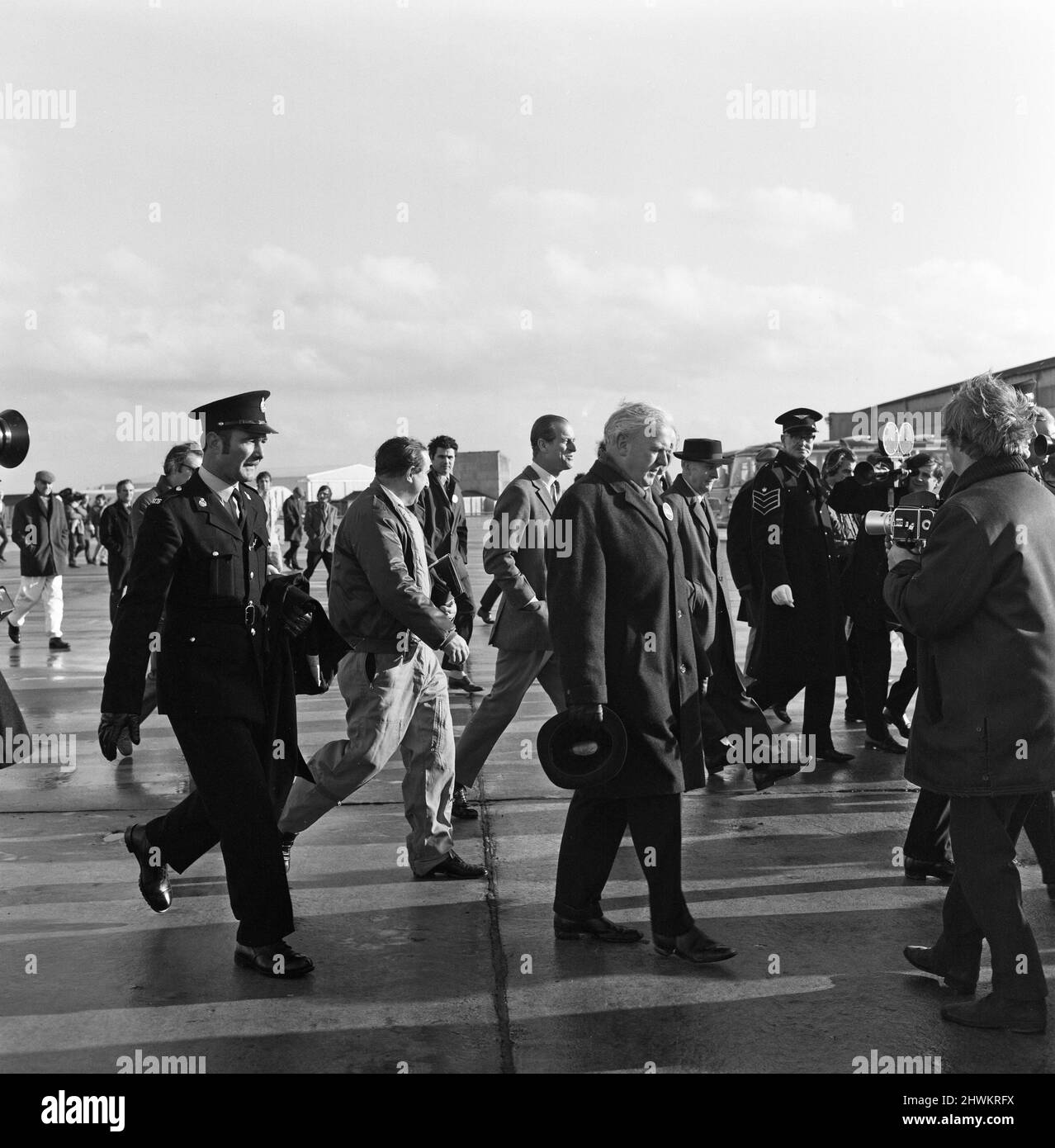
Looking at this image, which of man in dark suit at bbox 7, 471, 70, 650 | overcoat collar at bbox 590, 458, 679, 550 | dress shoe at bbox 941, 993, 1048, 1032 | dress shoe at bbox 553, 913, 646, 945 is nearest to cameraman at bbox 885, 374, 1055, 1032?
dress shoe at bbox 941, 993, 1048, 1032

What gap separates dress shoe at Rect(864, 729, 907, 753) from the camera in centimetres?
734

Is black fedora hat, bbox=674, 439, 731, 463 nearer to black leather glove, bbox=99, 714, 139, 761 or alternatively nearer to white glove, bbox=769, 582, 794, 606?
white glove, bbox=769, 582, 794, 606

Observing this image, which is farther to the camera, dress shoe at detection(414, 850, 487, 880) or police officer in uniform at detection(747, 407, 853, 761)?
police officer in uniform at detection(747, 407, 853, 761)

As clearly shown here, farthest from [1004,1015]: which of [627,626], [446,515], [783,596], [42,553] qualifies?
[42,553]

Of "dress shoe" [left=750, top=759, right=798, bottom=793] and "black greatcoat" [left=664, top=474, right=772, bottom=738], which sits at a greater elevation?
"black greatcoat" [left=664, top=474, right=772, bottom=738]

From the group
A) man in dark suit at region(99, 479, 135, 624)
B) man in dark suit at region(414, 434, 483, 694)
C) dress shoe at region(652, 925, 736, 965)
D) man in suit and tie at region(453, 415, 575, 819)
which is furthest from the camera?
man in dark suit at region(99, 479, 135, 624)

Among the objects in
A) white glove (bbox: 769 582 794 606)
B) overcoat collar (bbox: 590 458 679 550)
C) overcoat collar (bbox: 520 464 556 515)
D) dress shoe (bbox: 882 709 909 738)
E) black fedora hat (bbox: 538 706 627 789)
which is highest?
overcoat collar (bbox: 520 464 556 515)

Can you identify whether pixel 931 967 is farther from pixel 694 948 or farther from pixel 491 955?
pixel 491 955

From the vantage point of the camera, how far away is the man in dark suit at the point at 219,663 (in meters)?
4.05

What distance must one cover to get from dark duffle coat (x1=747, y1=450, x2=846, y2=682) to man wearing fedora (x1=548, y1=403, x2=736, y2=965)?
278 centimetres

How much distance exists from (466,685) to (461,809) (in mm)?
3677

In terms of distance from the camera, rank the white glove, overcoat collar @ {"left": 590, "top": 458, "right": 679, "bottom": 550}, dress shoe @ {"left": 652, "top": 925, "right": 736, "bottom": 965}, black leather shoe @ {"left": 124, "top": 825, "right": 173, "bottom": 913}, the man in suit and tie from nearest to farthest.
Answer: dress shoe @ {"left": 652, "top": 925, "right": 736, "bottom": 965} → overcoat collar @ {"left": 590, "top": 458, "right": 679, "bottom": 550} → black leather shoe @ {"left": 124, "top": 825, "right": 173, "bottom": 913} → the man in suit and tie → the white glove

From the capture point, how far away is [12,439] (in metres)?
3.96
